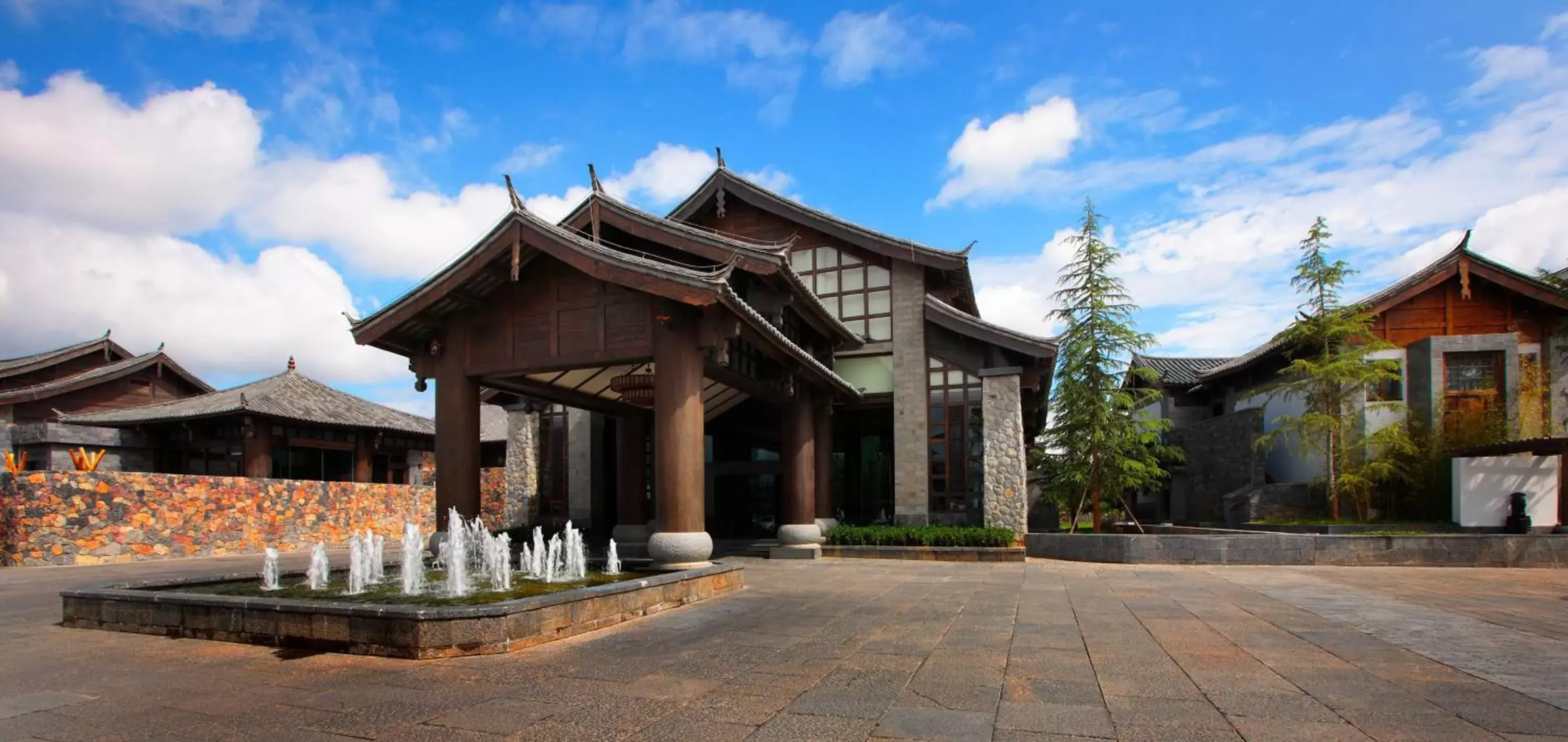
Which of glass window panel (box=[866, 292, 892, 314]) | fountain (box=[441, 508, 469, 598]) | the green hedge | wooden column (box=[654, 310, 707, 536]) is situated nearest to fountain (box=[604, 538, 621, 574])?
wooden column (box=[654, 310, 707, 536])

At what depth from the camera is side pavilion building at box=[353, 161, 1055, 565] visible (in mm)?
12164

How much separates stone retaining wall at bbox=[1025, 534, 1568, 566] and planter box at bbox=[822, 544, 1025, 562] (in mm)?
2102

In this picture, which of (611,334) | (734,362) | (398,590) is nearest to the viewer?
(398,590)

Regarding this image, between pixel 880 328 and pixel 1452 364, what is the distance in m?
15.1

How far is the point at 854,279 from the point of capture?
21203 millimetres

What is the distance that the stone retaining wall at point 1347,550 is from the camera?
15469 mm

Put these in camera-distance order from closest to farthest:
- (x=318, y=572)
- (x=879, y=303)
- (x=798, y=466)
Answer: (x=318, y=572) → (x=798, y=466) → (x=879, y=303)

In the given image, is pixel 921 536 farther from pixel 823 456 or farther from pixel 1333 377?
pixel 1333 377

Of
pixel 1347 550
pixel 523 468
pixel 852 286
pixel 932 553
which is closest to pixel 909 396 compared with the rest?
pixel 852 286

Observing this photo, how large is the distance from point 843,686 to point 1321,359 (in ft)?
69.0

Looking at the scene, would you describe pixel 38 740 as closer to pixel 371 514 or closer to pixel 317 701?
pixel 317 701

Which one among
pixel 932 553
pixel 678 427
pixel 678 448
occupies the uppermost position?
pixel 678 427

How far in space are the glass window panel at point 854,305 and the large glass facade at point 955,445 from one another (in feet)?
8.15

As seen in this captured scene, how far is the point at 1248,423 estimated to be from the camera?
87.6ft
